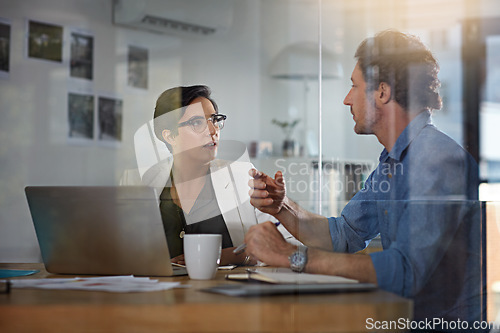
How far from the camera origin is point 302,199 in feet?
5.31

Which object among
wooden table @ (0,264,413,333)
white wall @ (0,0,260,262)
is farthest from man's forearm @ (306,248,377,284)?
white wall @ (0,0,260,262)

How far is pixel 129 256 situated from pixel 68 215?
173 mm

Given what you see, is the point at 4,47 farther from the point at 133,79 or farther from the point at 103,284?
the point at 103,284

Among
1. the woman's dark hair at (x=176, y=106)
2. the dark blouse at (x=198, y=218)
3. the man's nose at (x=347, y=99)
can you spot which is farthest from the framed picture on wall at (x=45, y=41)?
the man's nose at (x=347, y=99)

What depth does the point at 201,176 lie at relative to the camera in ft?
6.56

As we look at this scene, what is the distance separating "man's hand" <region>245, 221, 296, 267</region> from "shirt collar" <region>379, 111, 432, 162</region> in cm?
33

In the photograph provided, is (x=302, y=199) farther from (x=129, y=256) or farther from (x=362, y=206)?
(x=129, y=256)

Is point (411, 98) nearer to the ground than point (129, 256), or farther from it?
farther from it

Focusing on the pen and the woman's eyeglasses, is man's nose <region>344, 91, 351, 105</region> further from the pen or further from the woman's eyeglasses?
the woman's eyeglasses

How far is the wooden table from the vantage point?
958 millimetres

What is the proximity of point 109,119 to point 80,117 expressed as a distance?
174 mm

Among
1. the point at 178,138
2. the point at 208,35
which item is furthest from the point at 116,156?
the point at 178,138

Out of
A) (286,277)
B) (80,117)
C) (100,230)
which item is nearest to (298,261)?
(286,277)

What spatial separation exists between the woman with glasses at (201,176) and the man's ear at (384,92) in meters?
0.47
